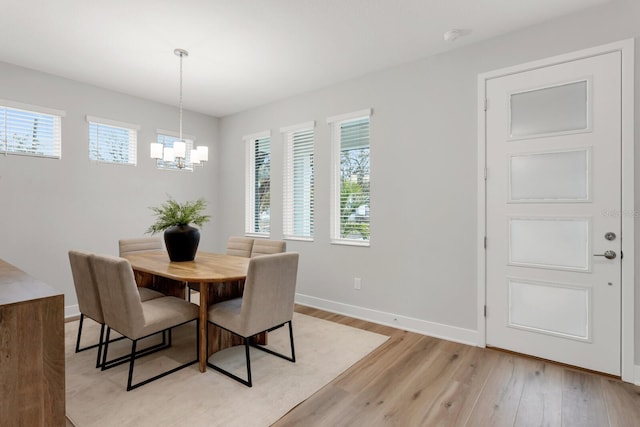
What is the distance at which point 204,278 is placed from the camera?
2189 millimetres

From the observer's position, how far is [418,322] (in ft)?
10.5

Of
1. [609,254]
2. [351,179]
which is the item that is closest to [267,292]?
[351,179]

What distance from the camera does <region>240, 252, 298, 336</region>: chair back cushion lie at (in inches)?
83.7

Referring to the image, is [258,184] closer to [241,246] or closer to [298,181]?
[298,181]

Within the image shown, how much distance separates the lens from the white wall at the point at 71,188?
11.0 feet

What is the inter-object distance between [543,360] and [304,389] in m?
1.95

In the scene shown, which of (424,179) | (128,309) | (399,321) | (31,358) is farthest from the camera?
(399,321)

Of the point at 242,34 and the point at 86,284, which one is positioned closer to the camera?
the point at 86,284

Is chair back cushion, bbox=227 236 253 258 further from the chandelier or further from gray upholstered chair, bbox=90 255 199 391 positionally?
gray upholstered chair, bbox=90 255 199 391

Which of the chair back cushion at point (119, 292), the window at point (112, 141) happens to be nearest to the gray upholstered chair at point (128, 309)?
the chair back cushion at point (119, 292)

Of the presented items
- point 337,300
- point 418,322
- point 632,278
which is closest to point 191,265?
point 337,300

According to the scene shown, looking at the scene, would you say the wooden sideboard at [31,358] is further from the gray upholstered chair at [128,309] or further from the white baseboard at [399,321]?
the white baseboard at [399,321]

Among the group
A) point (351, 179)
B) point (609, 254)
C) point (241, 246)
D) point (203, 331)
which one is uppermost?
point (351, 179)

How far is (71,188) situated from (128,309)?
2530 millimetres
